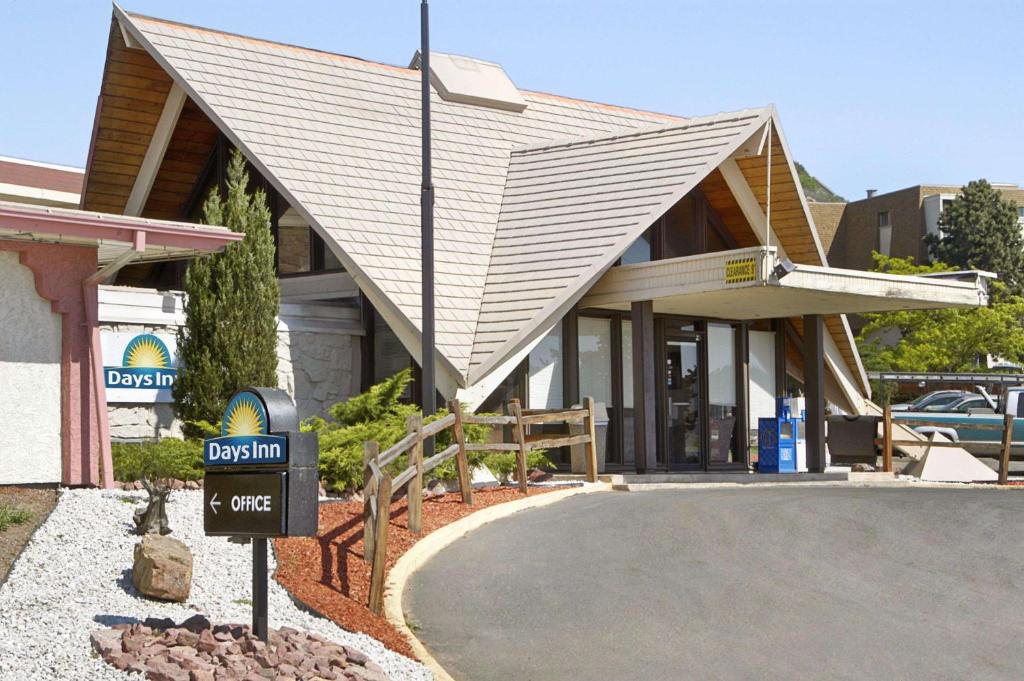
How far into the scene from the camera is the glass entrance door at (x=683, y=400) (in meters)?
24.1

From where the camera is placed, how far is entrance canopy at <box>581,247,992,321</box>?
67.3 feet

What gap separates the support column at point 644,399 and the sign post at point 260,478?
13.5m

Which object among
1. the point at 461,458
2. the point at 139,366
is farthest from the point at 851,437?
the point at 139,366

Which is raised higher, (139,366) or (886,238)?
(886,238)

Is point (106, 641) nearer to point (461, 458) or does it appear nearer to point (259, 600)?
point (259, 600)

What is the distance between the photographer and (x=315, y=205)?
21594 mm

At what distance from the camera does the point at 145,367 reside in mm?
20656

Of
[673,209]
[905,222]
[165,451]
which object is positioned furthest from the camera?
[905,222]

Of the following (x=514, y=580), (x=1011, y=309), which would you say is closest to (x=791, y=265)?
(x=514, y=580)

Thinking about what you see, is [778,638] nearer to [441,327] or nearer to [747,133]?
[441,327]

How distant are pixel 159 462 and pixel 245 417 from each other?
5.83m

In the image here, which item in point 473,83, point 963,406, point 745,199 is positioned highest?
point 473,83

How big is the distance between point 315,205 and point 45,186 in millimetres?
26233

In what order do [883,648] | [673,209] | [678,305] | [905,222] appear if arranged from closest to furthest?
[883,648], [678,305], [673,209], [905,222]
